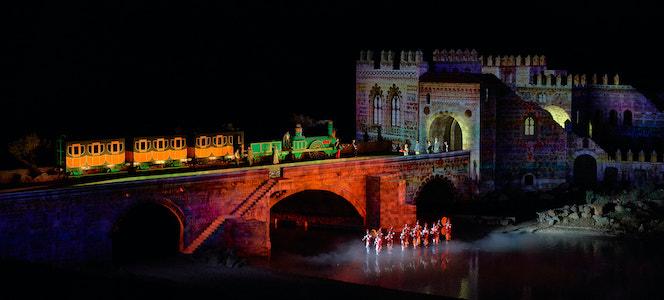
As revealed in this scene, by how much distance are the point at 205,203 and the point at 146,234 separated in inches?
234

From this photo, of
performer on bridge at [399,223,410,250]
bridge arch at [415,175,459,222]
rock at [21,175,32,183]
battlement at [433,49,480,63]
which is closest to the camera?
A: rock at [21,175,32,183]

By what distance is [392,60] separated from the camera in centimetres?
8456

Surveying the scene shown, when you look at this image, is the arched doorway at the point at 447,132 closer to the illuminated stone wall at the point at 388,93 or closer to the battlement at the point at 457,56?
the illuminated stone wall at the point at 388,93

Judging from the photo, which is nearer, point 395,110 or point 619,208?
point 619,208

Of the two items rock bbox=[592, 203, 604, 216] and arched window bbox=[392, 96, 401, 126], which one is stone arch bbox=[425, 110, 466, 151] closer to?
arched window bbox=[392, 96, 401, 126]

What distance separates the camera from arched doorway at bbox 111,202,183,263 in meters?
65.7

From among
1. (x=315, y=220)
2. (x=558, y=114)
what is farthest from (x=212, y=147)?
(x=558, y=114)

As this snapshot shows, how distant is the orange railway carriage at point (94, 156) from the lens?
65.1m

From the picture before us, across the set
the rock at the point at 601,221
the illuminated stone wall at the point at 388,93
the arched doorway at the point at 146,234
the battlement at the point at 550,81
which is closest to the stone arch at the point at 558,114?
the battlement at the point at 550,81

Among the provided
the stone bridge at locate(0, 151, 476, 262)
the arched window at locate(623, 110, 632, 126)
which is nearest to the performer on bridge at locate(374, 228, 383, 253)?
the stone bridge at locate(0, 151, 476, 262)

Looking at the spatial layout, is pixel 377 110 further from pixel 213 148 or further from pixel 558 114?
pixel 213 148

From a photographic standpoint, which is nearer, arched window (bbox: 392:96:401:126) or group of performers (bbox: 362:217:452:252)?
group of performers (bbox: 362:217:452:252)

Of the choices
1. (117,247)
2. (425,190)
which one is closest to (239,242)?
(117,247)

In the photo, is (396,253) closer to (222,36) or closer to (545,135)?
(545,135)
